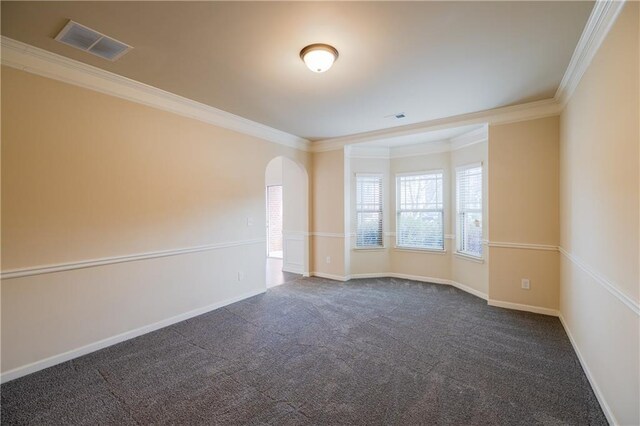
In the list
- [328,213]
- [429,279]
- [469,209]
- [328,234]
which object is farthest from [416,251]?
[328,213]

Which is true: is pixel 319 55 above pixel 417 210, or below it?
above

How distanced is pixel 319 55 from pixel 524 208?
3280 millimetres

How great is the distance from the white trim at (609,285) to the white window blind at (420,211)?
8.00ft

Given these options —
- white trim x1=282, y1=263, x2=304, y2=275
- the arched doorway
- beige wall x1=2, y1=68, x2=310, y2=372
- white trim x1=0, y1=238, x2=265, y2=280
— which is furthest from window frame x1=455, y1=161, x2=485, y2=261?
white trim x1=0, y1=238, x2=265, y2=280

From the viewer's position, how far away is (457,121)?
163 inches

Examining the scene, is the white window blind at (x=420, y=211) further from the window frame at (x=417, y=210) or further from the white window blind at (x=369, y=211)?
the white window blind at (x=369, y=211)

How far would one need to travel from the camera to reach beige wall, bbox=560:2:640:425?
153 cm

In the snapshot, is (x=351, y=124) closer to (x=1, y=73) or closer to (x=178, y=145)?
(x=178, y=145)

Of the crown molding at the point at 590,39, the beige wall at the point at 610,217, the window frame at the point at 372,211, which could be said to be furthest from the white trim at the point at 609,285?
the window frame at the point at 372,211

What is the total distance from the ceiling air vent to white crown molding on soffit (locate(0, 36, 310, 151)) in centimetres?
33

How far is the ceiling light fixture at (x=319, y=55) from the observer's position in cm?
233

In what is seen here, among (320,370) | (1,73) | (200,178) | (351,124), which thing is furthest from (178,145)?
(320,370)

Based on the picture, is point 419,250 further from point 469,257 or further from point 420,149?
point 420,149

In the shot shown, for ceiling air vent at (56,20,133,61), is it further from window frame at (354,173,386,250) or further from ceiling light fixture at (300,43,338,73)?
window frame at (354,173,386,250)
